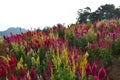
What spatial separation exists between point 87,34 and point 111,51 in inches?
65.9

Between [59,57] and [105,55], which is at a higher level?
[59,57]

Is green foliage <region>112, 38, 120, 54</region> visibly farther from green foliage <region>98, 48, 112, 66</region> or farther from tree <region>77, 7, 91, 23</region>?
tree <region>77, 7, 91, 23</region>

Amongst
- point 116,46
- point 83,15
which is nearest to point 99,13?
point 83,15

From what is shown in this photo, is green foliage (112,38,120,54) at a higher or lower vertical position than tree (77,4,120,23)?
lower

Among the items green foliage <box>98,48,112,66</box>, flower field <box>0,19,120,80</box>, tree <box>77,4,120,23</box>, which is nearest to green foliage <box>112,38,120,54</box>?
flower field <box>0,19,120,80</box>

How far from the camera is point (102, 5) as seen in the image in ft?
100

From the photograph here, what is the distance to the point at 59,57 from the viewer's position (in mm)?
7363

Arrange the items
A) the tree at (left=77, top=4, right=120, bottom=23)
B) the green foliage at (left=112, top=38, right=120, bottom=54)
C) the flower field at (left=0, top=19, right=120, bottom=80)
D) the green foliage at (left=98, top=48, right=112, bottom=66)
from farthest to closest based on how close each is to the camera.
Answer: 1. the tree at (left=77, top=4, right=120, bottom=23)
2. the green foliage at (left=112, top=38, right=120, bottom=54)
3. the green foliage at (left=98, top=48, right=112, bottom=66)
4. the flower field at (left=0, top=19, right=120, bottom=80)

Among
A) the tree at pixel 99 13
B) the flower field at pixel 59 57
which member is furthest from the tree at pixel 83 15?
the flower field at pixel 59 57

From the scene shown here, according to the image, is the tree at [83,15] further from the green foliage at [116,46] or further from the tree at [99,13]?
the green foliage at [116,46]

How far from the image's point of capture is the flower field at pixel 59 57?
6248mm

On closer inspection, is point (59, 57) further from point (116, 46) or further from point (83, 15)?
point (83, 15)

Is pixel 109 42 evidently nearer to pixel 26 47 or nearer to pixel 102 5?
pixel 26 47

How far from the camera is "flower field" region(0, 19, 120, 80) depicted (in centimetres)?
625
